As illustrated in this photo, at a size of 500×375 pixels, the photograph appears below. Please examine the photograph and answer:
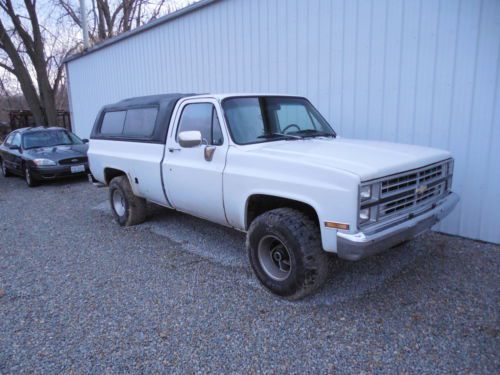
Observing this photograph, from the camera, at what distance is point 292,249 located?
328cm

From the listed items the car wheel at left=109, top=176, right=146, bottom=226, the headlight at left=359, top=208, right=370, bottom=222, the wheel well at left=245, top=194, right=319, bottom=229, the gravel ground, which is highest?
the headlight at left=359, top=208, right=370, bottom=222

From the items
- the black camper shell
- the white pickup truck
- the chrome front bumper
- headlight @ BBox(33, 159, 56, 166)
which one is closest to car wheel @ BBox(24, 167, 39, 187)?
headlight @ BBox(33, 159, 56, 166)

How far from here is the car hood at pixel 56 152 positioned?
9.84 m

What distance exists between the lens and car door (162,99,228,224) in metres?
4.06

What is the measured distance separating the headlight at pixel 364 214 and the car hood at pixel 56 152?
29.7 feet

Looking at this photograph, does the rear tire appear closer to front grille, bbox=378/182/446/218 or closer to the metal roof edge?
the metal roof edge

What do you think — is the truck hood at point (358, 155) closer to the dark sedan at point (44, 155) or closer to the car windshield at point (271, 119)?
the car windshield at point (271, 119)

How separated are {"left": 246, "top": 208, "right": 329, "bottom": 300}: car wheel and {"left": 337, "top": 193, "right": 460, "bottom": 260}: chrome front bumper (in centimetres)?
32

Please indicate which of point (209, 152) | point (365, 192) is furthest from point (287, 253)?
point (209, 152)

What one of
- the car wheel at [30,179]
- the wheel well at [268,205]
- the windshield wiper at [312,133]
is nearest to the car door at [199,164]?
the wheel well at [268,205]

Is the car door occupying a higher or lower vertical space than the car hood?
higher

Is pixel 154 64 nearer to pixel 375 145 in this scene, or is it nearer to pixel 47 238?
pixel 47 238

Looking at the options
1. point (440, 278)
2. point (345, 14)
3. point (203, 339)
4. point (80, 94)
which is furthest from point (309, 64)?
point (80, 94)

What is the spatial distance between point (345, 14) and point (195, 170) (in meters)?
3.55
